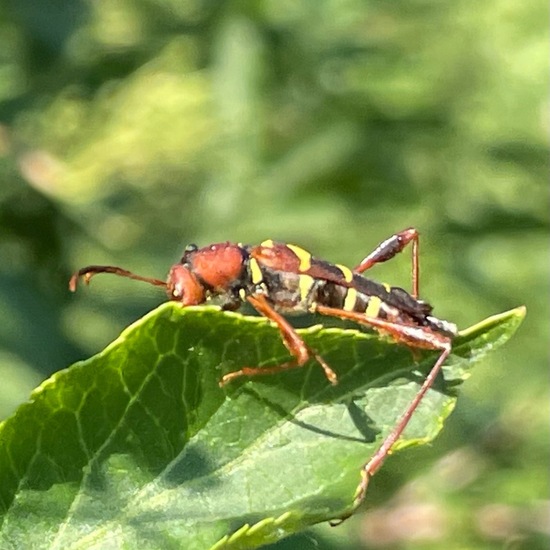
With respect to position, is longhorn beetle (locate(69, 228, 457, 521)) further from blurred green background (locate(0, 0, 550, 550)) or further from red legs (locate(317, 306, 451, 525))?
blurred green background (locate(0, 0, 550, 550))

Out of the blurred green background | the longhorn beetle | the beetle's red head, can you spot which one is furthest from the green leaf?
the blurred green background

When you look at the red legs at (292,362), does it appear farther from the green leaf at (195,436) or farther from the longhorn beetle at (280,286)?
the longhorn beetle at (280,286)

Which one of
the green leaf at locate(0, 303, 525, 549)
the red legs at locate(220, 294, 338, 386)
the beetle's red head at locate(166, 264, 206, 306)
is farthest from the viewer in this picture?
the beetle's red head at locate(166, 264, 206, 306)

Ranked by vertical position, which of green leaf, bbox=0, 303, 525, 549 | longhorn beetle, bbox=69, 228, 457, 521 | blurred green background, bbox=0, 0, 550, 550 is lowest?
green leaf, bbox=0, 303, 525, 549

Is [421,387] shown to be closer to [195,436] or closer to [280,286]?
[195,436]

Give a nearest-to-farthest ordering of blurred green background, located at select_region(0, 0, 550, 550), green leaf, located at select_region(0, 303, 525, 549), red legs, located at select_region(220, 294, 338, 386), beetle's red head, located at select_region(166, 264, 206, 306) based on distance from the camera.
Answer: green leaf, located at select_region(0, 303, 525, 549)
red legs, located at select_region(220, 294, 338, 386)
beetle's red head, located at select_region(166, 264, 206, 306)
blurred green background, located at select_region(0, 0, 550, 550)

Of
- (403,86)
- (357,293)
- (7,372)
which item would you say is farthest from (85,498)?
(403,86)

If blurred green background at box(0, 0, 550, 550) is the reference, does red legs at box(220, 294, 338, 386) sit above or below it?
below
